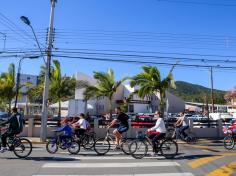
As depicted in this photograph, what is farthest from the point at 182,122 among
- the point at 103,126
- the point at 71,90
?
the point at 71,90

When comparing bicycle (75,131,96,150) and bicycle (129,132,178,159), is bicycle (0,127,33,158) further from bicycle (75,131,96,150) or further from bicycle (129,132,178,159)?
bicycle (129,132,178,159)

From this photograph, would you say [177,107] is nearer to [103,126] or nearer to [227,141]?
[103,126]

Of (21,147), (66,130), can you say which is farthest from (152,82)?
(21,147)

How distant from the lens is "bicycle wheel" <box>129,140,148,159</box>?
12531 millimetres

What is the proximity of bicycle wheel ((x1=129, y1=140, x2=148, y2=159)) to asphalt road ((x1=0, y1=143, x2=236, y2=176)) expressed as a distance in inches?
10.2

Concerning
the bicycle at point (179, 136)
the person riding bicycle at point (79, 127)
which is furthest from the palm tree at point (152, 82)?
the person riding bicycle at point (79, 127)

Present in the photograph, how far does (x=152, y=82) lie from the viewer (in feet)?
83.4

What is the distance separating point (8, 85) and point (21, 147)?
903 inches

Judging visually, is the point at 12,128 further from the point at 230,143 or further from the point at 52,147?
the point at 230,143

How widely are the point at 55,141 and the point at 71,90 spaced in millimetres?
16595

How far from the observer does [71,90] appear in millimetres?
30047

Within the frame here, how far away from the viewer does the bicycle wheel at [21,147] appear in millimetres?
12156

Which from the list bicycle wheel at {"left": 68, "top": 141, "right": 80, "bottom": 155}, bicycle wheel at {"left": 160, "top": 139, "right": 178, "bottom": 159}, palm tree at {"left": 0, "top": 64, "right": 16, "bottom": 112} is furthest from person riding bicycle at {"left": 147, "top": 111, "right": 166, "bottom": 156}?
palm tree at {"left": 0, "top": 64, "right": 16, "bottom": 112}

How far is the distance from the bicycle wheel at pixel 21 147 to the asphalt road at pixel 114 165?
0.82ft
